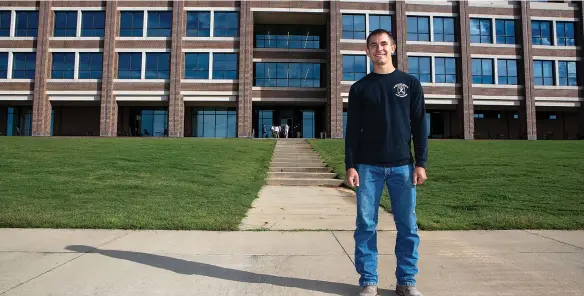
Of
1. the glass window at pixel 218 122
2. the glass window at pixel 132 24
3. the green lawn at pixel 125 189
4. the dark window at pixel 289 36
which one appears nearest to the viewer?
the green lawn at pixel 125 189

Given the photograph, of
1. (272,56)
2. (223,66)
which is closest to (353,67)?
(272,56)

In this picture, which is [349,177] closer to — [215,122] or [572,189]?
[572,189]

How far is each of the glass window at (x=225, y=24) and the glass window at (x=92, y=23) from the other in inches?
358

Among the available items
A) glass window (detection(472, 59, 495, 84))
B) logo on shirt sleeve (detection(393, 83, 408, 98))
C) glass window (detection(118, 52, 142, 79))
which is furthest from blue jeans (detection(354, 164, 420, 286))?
glass window (detection(472, 59, 495, 84))

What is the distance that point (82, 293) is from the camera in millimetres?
2705

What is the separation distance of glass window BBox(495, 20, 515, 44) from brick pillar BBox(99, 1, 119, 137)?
3150 centimetres

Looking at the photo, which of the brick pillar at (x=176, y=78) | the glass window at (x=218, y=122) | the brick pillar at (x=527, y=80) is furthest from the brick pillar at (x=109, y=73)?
the brick pillar at (x=527, y=80)

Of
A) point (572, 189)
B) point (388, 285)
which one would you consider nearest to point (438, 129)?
point (572, 189)

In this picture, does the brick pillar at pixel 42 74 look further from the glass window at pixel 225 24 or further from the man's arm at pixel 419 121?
the man's arm at pixel 419 121

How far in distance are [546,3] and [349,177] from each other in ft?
127

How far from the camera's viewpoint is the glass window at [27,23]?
31.1 m

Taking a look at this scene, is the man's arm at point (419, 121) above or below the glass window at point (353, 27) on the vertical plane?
below

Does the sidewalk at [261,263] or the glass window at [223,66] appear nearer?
the sidewalk at [261,263]

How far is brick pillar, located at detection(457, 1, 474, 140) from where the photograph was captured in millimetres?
31125
